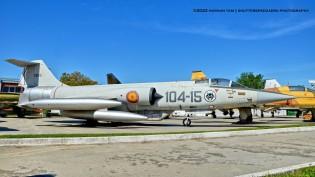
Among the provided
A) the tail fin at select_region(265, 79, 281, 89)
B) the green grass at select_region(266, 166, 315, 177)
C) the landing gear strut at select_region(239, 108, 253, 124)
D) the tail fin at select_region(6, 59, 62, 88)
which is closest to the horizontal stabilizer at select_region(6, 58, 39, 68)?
the tail fin at select_region(6, 59, 62, 88)

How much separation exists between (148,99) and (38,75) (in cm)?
843

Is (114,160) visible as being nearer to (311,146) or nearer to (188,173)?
(188,173)

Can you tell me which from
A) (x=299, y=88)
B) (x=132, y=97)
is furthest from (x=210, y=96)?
(x=299, y=88)

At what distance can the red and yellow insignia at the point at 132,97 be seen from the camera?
18812 millimetres

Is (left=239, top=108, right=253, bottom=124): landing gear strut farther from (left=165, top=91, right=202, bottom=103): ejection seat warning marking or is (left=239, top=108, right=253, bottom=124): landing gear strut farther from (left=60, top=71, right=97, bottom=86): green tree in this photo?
(left=60, top=71, right=97, bottom=86): green tree

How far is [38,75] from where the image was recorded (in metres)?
22.1

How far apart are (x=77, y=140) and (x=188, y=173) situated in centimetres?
510

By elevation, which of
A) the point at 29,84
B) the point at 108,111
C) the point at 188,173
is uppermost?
the point at 29,84

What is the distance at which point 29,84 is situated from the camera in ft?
73.4

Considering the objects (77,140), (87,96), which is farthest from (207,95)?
(77,140)

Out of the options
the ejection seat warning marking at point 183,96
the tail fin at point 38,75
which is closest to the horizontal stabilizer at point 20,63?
the tail fin at point 38,75

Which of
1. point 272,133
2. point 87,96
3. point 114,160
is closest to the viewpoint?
point 114,160

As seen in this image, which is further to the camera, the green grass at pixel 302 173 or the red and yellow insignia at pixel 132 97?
the red and yellow insignia at pixel 132 97

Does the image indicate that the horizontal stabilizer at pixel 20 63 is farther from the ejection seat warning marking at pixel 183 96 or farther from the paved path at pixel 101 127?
the ejection seat warning marking at pixel 183 96
